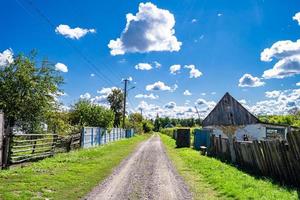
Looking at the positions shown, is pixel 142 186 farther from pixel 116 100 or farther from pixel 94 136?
pixel 116 100

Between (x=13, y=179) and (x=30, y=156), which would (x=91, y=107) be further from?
(x=13, y=179)

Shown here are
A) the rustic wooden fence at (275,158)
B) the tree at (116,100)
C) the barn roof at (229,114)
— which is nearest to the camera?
the rustic wooden fence at (275,158)

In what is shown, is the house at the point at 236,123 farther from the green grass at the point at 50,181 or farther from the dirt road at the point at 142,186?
the green grass at the point at 50,181

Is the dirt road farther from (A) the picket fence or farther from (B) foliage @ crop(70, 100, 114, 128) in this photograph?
(B) foliage @ crop(70, 100, 114, 128)

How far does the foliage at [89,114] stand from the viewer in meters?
39.2

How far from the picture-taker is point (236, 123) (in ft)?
122

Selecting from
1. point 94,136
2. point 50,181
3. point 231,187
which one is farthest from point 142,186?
point 94,136

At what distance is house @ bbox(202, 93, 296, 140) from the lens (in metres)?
34.6

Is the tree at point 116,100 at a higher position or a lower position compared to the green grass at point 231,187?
higher

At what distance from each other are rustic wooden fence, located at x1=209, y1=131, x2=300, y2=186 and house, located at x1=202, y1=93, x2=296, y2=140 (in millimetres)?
18979

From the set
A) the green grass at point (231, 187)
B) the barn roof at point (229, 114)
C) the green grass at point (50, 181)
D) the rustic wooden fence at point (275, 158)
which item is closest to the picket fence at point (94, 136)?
the barn roof at point (229, 114)

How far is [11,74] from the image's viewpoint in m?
22.8

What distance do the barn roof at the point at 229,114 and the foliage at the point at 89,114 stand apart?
12601 mm

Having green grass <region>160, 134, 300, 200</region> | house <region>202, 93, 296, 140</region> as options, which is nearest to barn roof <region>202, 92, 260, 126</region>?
house <region>202, 93, 296, 140</region>
